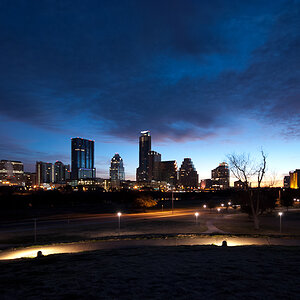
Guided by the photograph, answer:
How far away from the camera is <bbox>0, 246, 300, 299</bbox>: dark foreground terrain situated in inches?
312

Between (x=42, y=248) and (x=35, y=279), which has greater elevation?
(x=35, y=279)

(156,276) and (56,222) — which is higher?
(156,276)

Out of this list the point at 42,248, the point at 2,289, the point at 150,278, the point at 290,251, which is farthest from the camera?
the point at 42,248

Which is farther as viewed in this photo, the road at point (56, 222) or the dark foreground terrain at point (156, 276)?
the road at point (56, 222)

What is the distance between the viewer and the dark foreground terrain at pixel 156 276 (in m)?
7.93

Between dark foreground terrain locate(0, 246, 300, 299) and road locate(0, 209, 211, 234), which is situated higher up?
dark foreground terrain locate(0, 246, 300, 299)

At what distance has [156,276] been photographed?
31.3 ft

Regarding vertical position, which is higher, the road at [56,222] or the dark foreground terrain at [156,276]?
the dark foreground terrain at [156,276]

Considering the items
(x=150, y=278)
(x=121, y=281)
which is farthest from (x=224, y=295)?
(x=121, y=281)

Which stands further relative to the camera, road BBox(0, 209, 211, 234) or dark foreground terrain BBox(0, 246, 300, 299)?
road BBox(0, 209, 211, 234)

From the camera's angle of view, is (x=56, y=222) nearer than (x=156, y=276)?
No

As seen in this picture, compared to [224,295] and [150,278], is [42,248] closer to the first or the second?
[150,278]

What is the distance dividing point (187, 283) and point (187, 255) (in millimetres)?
5039

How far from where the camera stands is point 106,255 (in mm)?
14133
